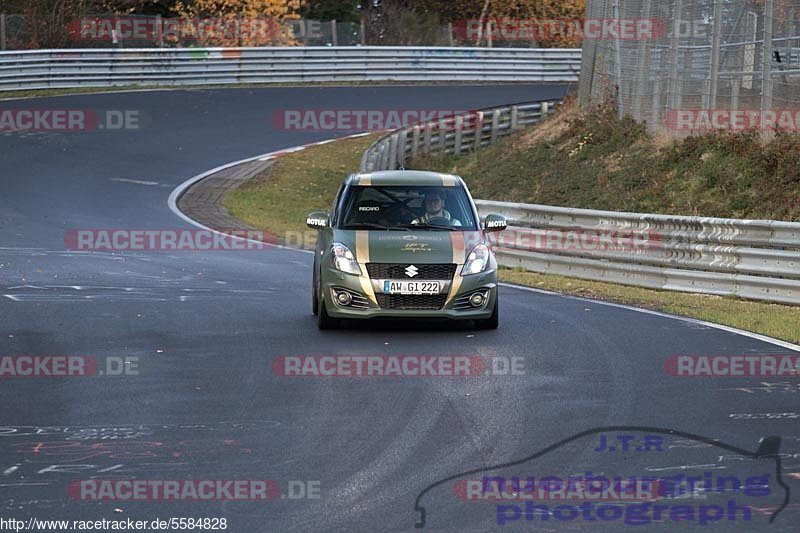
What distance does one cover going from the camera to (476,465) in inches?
327

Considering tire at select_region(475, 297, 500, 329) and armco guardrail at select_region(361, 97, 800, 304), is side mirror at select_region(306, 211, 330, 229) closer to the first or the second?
tire at select_region(475, 297, 500, 329)

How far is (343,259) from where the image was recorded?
13.9m

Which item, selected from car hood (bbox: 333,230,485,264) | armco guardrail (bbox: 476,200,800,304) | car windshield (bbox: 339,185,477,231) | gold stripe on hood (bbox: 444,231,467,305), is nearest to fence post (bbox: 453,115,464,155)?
armco guardrail (bbox: 476,200,800,304)

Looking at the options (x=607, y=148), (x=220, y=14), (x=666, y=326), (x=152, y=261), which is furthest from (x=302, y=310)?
(x=220, y=14)

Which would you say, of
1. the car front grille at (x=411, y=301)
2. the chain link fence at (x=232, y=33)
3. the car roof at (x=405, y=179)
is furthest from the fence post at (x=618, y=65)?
the chain link fence at (x=232, y=33)

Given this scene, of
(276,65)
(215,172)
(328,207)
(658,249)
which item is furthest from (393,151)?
(276,65)

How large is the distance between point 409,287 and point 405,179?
1771 mm

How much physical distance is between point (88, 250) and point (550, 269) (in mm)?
6917

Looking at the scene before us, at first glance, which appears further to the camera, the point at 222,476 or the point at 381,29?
the point at 381,29

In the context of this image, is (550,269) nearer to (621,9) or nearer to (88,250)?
(88,250)

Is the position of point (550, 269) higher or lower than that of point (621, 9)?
lower

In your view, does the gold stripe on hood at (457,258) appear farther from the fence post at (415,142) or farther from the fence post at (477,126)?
the fence post at (477,126)

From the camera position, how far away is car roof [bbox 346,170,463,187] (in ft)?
49.0

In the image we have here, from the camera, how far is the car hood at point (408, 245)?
13.7 meters
